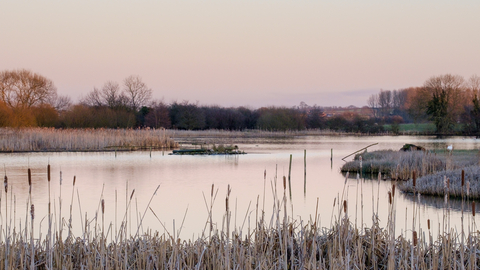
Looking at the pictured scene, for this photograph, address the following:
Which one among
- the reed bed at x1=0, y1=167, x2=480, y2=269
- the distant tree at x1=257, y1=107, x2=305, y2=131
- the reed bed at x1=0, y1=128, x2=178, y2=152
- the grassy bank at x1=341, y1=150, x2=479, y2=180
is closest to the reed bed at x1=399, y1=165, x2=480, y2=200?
the grassy bank at x1=341, y1=150, x2=479, y2=180

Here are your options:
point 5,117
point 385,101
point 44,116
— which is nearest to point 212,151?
point 5,117

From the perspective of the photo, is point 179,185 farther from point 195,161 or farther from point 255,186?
point 195,161

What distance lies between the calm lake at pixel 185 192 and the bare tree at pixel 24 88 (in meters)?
18.0

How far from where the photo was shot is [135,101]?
5241 centimetres

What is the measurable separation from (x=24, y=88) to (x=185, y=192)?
3099cm

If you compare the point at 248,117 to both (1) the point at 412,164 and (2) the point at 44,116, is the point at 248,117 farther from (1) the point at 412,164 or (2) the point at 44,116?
(1) the point at 412,164

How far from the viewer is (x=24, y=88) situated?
3797 centimetres

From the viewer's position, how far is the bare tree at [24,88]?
37.2 metres

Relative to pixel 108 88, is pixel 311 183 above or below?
below

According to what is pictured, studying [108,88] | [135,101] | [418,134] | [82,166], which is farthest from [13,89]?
[418,134]

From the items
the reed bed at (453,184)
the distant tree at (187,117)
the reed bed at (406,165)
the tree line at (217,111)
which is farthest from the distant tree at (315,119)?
the reed bed at (453,184)

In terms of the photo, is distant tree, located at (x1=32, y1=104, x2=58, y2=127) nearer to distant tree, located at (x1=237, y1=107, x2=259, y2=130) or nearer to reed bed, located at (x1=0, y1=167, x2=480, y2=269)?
distant tree, located at (x1=237, y1=107, x2=259, y2=130)

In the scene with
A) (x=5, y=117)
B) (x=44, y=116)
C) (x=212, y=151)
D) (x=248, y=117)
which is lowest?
(x=212, y=151)

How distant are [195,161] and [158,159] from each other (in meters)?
1.76
